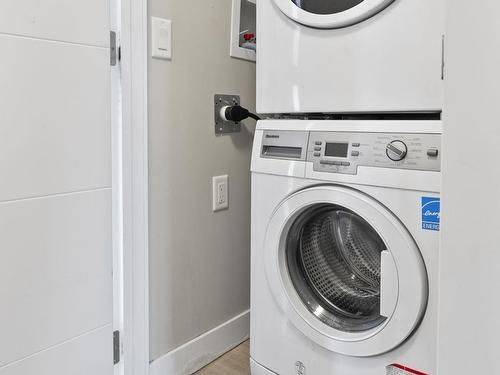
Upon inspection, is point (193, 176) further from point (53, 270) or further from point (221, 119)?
point (53, 270)

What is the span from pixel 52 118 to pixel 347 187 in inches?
32.2

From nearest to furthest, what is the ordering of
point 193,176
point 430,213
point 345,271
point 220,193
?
point 430,213 → point 345,271 → point 193,176 → point 220,193

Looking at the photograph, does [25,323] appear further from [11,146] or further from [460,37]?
[460,37]

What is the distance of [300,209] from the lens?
1176 millimetres

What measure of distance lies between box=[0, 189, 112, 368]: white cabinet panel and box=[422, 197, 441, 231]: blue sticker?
903mm

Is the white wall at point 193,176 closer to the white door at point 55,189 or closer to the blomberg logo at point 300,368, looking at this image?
the white door at point 55,189

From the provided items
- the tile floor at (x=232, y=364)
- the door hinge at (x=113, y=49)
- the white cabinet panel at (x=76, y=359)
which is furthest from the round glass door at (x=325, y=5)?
the tile floor at (x=232, y=364)

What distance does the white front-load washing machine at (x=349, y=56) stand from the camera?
99 cm

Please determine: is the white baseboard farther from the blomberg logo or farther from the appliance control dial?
the appliance control dial

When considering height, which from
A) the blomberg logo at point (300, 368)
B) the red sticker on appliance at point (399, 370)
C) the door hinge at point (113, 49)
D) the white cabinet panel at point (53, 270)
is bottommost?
the blomberg logo at point (300, 368)

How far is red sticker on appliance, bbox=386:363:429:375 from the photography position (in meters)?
0.99

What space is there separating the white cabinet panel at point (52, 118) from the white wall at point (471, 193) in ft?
3.23

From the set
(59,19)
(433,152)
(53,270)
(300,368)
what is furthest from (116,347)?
(433,152)

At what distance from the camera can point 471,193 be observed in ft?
1.86
